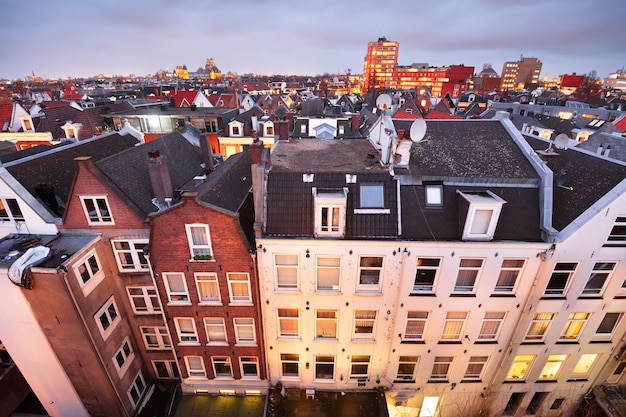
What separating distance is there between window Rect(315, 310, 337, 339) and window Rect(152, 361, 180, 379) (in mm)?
12657

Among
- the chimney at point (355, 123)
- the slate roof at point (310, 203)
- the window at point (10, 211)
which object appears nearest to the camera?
the slate roof at point (310, 203)

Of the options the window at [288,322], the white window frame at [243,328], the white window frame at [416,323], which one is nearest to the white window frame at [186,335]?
the white window frame at [243,328]

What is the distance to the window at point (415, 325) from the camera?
17.7 m

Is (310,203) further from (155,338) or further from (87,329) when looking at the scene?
(155,338)

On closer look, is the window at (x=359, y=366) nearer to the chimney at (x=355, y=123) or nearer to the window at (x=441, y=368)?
the window at (x=441, y=368)

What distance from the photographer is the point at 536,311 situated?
56.5 feet

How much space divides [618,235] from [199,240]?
2334 cm

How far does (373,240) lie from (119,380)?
64.2 feet

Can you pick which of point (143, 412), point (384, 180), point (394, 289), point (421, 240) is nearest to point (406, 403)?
point (394, 289)

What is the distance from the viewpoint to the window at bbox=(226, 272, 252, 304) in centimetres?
1766

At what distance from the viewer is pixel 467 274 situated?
16.5 metres

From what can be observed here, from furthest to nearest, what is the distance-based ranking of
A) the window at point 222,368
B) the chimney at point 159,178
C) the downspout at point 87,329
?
the window at point 222,368 → the chimney at point 159,178 → the downspout at point 87,329

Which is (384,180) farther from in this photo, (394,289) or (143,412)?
(143,412)

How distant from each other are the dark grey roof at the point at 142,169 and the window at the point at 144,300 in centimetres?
562
